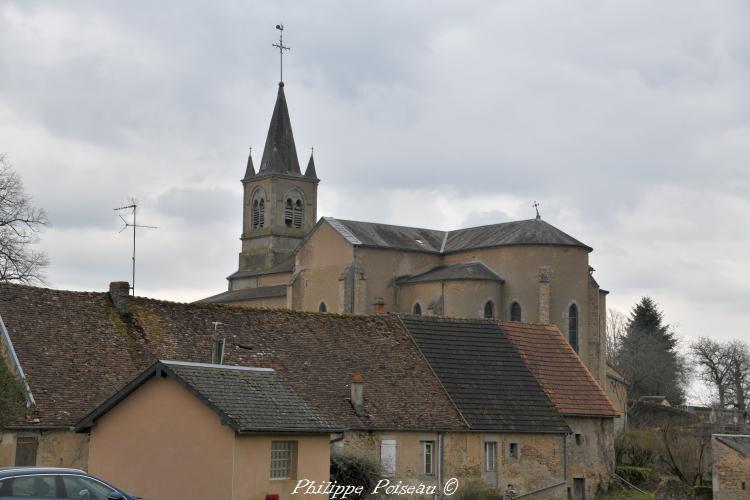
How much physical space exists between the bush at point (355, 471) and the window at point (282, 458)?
404 centimetres

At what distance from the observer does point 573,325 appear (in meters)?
58.4

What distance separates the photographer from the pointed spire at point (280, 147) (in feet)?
302

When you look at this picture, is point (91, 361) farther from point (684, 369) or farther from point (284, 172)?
point (684, 369)

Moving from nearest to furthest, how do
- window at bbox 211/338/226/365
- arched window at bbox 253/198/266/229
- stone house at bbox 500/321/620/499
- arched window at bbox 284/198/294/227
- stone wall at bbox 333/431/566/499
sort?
1. window at bbox 211/338/226/365
2. stone wall at bbox 333/431/566/499
3. stone house at bbox 500/321/620/499
4. arched window at bbox 284/198/294/227
5. arched window at bbox 253/198/266/229

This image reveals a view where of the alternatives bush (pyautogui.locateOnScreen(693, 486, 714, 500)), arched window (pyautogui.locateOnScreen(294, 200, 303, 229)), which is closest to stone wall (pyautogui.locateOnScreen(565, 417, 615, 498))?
bush (pyautogui.locateOnScreen(693, 486, 714, 500))

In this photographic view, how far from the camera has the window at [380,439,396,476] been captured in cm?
2941

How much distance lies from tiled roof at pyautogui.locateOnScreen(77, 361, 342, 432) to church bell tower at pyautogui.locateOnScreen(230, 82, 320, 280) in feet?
217

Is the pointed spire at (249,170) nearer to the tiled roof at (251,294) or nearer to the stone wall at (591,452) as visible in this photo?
the tiled roof at (251,294)

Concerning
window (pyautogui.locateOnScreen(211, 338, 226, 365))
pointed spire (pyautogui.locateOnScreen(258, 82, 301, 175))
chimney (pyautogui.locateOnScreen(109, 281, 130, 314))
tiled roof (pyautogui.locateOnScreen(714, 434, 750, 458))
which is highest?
pointed spire (pyautogui.locateOnScreen(258, 82, 301, 175))

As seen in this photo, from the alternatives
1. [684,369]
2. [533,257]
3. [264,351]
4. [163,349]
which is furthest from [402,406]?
[684,369]

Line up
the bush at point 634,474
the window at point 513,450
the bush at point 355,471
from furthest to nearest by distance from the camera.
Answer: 1. the bush at point 634,474
2. the window at point 513,450
3. the bush at point 355,471

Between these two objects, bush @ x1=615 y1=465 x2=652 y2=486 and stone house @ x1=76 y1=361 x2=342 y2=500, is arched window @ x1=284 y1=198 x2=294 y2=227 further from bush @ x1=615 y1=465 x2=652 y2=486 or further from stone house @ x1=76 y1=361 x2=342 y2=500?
stone house @ x1=76 y1=361 x2=342 y2=500

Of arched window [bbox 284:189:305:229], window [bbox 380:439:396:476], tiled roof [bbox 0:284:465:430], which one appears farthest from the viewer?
arched window [bbox 284:189:305:229]

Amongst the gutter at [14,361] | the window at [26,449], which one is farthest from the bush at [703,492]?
the gutter at [14,361]
